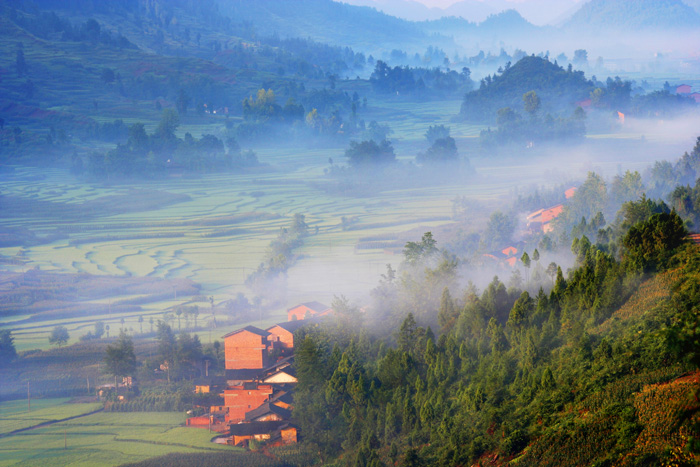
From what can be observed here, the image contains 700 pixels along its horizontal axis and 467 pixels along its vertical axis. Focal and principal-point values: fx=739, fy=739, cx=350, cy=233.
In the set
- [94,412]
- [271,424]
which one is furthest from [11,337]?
[271,424]

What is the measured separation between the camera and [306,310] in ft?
107

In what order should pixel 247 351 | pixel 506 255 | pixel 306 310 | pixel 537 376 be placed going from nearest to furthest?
pixel 537 376, pixel 247 351, pixel 306 310, pixel 506 255

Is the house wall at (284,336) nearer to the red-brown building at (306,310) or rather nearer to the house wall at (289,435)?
the red-brown building at (306,310)

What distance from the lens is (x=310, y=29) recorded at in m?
178

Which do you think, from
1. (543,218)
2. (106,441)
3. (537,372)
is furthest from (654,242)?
(543,218)

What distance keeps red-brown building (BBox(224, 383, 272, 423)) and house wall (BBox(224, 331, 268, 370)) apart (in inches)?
126

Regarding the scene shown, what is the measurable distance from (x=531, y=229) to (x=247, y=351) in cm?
2228


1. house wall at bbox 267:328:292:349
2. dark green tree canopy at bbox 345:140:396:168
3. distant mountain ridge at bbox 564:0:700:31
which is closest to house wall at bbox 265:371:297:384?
house wall at bbox 267:328:292:349

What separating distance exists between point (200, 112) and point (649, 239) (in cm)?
8263

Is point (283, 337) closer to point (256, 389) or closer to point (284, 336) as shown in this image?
point (284, 336)

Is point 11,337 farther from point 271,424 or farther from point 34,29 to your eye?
point 34,29

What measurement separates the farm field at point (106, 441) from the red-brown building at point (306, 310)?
9.54 meters

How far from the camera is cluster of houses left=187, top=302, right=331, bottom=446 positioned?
68.4ft

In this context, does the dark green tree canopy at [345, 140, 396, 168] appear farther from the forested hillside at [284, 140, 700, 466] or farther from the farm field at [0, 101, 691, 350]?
the forested hillside at [284, 140, 700, 466]
